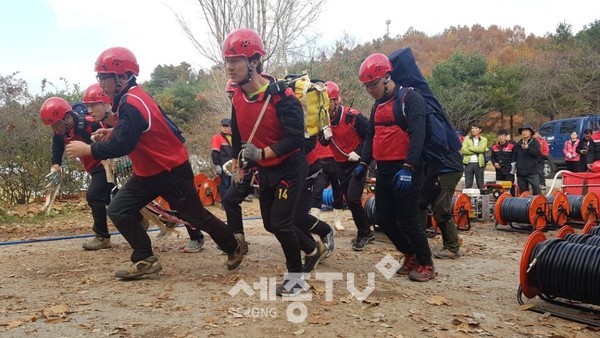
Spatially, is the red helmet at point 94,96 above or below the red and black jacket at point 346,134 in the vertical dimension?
above

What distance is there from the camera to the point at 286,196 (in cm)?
471

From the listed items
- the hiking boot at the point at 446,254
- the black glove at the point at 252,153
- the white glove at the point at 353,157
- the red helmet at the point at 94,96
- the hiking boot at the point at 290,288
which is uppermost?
the red helmet at the point at 94,96

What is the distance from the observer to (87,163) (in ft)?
23.3

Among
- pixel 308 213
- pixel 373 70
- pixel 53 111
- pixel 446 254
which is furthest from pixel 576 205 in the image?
pixel 53 111

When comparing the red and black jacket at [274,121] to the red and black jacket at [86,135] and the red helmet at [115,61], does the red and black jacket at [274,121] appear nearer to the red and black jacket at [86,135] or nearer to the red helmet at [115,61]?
the red helmet at [115,61]

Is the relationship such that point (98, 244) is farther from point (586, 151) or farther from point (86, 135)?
point (586, 151)

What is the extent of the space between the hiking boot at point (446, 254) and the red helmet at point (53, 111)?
5.02m

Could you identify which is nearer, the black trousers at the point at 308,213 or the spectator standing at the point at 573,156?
the black trousers at the point at 308,213

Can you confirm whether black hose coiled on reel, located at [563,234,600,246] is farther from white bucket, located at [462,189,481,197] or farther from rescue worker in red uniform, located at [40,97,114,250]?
rescue worker in red uniform, located at [40,97,114,250]

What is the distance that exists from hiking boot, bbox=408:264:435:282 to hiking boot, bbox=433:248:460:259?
1.42 meters

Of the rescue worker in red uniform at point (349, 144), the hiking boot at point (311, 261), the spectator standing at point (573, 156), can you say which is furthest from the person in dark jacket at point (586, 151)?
the hiking boot at point (311, 261)

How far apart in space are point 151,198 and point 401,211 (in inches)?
97.5

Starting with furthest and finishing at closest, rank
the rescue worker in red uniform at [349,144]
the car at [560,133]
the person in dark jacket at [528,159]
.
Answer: the car at [560,133] < the person in dark jacket at [528,159] < the rescue worker in red uniform at [349,144]

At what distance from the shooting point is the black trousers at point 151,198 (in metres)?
5.29
